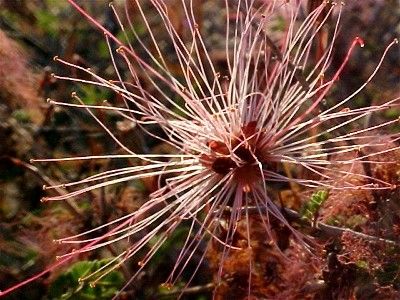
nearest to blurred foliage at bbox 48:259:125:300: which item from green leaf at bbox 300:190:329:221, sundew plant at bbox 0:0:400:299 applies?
sundew plant at bbox 0:0:400:299

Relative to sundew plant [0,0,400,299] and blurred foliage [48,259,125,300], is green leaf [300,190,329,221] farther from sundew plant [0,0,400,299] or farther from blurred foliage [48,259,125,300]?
blurred foliage [48,259,125,300]

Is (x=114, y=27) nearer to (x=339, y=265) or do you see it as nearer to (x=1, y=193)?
(x=1, y=193)

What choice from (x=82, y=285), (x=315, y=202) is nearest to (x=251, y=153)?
(x=315, y=202)

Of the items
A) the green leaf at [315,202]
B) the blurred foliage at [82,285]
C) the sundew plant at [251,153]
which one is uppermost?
the sundew plant at [251,153]

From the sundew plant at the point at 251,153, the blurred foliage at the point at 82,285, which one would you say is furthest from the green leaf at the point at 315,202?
the blurred foliage at the point at 82,285

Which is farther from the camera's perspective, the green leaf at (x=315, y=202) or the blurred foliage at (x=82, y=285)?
the blurred foliage at (x=82, y=285)

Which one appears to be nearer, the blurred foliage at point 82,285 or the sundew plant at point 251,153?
the sundew plant at point 251,153

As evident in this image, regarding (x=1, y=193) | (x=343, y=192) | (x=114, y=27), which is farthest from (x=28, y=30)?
(x=343, y=192)

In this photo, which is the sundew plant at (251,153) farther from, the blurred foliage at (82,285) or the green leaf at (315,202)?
the blurred foliage at (82,285)

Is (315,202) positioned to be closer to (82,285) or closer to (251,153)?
(251,153)

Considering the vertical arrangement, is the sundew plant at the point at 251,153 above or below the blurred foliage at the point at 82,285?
above

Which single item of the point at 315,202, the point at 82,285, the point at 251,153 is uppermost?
the point at 251,153
